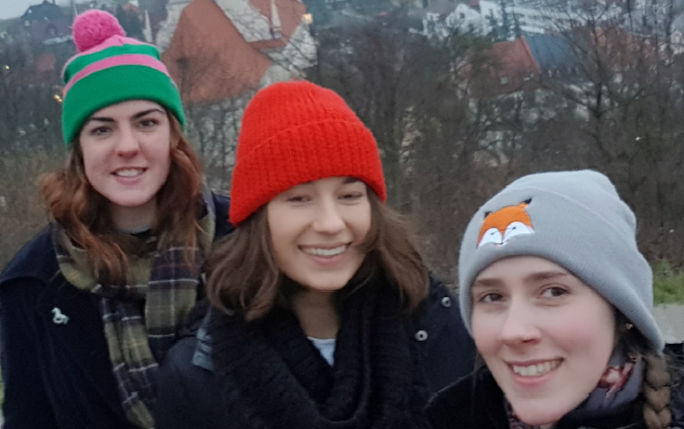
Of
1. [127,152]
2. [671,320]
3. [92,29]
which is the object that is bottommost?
[671,320]

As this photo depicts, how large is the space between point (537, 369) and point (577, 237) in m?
0.26

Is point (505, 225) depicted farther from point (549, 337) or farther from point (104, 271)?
point (104, 271)

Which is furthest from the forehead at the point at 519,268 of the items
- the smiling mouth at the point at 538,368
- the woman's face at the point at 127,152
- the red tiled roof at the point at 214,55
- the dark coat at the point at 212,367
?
the red tiled roof at the point at 214,55

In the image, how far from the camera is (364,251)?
200cm

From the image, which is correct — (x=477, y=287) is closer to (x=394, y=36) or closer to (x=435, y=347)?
(x=435, y=347)

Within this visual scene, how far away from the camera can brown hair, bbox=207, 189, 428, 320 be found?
1946 millimetres

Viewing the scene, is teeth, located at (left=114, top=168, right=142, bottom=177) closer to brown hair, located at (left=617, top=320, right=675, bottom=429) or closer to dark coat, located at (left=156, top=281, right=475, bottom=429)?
dark coat, located at (left=156, top=281, right=475, bottom=429)

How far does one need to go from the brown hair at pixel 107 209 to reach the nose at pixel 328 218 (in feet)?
1.86

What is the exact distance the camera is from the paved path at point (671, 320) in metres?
5.57

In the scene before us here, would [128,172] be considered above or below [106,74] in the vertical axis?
below

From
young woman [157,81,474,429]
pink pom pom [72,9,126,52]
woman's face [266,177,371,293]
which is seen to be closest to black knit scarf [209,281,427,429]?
young woman [157,81,474,429]

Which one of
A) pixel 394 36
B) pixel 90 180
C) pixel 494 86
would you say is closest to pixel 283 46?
pixel 394 36

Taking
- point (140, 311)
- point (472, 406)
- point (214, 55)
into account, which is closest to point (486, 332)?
point (472, 406)

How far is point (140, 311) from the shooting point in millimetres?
2277
